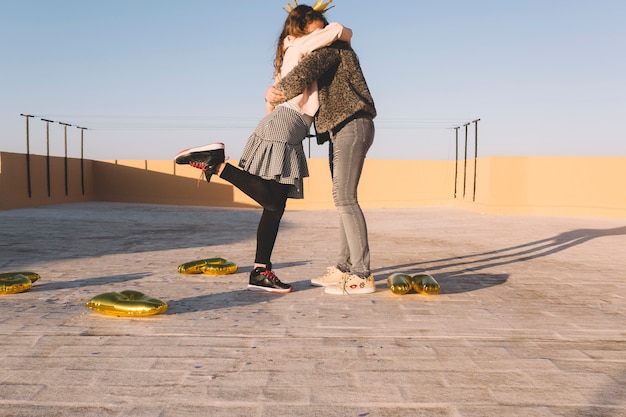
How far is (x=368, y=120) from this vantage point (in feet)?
9.48

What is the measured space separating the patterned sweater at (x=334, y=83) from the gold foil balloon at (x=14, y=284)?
5.63 ft

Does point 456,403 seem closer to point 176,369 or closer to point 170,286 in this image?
point 176,369

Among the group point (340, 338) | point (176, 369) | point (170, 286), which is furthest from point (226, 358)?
point (170, 286)

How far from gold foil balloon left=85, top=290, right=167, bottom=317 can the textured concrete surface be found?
0.04m

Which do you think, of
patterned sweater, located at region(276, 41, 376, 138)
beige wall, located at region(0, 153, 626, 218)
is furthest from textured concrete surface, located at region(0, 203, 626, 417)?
beige wall, located at region(0, 153, 626, 218)

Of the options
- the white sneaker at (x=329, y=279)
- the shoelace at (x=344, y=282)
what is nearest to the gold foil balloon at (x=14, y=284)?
the white sneaker at (x=329, y=279)

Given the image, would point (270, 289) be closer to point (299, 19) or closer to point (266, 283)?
point (266, 283)

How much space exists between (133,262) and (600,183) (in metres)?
11.0

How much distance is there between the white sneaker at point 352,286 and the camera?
293 centimetres

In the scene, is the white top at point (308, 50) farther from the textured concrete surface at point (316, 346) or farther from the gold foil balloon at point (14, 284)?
the gold foil balloon at point (14, 284)

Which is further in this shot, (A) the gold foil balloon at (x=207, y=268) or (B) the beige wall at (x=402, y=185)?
(B) the beige wall at (x=402, y=185)

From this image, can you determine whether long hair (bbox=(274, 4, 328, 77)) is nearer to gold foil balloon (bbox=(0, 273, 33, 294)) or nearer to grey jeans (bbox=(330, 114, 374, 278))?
grey jeans (bbox=(330, 114, 374, 278))

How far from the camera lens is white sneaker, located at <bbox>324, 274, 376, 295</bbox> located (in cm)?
293

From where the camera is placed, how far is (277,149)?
2.83 meters
